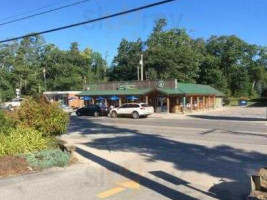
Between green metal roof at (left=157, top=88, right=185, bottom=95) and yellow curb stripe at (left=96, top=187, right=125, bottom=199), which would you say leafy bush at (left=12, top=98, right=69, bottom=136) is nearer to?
yellow curb stripe at (left=96, top=187, right=125, bottom=199)

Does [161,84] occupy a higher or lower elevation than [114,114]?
higher

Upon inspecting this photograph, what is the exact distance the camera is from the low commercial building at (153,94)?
1981 inches

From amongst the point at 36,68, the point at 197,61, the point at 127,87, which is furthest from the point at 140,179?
the point at 36,68

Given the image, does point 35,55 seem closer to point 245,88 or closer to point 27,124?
point 245,88

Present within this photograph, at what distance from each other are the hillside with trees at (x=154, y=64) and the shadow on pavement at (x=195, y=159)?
5449 cm

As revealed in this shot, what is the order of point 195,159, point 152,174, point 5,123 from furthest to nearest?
point 5,123, point 195,159, point 152,174

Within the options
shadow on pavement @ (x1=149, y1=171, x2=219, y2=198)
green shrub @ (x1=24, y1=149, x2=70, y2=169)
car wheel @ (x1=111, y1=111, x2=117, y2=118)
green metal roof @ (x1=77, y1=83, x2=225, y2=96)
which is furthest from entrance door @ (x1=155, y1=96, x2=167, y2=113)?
shadow on pavement @ (x1=149, y1=171, x2=219, y2=198)

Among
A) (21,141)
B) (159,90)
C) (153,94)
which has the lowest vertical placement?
(21,141)

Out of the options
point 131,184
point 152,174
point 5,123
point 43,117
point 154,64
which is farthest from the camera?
point 154,64

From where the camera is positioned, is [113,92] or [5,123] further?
[113,92]

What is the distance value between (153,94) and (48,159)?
128 ft

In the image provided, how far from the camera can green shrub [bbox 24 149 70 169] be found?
1237 cm

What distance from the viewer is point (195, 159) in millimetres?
14367

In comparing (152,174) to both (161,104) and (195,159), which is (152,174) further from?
(161,104)
